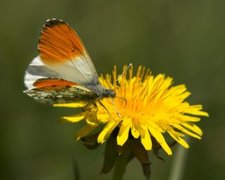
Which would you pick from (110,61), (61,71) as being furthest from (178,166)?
(110,61)

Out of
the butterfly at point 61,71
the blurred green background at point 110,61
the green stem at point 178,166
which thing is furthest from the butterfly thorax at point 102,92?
the blurred green background at point 110,61

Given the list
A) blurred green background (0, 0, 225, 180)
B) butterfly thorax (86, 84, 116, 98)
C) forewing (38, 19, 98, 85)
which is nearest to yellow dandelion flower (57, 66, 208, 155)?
butterfly thorax (86, 84, 116, 98)

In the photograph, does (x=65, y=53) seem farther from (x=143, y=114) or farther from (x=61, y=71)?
(x=143, y=114)

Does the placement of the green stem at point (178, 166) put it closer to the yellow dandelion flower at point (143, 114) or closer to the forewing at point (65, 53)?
the yellow dandelion flower at point (143, 114)

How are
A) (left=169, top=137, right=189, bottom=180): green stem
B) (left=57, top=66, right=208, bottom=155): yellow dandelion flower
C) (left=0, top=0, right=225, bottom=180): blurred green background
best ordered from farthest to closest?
(left=0, top=0, right=225, bottom=180): blurred green background
(left=169, top=137, right=189, bottom=180): green stem
(left=57, top=66, right=208, bottom=155): yellow dandelion flower

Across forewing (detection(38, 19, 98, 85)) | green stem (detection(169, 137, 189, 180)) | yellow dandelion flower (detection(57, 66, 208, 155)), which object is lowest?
green stem (detection(169, 137, 189, 180))

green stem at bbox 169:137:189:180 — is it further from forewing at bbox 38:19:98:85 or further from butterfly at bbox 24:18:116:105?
forewing at bbox 38:19:98:85

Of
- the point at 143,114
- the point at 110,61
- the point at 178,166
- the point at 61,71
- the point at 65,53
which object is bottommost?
the point at 178,166
